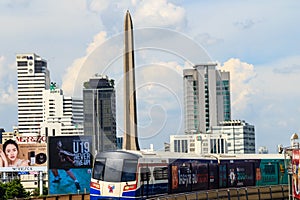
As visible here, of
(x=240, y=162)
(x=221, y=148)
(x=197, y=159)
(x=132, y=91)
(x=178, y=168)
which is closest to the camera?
(x=178, y=168)

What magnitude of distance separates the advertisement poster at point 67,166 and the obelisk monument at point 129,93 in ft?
54.1

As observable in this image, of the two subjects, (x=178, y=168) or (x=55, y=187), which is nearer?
(x=178, y=168)

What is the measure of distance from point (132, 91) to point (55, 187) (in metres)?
23.3

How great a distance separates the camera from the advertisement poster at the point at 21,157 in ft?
376

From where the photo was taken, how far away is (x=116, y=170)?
3450cm

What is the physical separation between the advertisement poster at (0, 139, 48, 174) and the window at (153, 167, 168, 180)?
78172mm

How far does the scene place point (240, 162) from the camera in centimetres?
4841

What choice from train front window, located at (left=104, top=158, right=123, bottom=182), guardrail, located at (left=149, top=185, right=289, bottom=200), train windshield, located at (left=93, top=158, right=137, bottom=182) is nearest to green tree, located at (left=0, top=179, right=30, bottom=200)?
guardrail, located at (left=149, top=185, right=289, bottom=200)

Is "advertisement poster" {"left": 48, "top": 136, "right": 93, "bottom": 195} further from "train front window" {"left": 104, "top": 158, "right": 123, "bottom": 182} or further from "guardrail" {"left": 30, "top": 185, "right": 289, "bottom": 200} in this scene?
"train front window" {"left": 104, "top": 158, "right": 123, "bottom": 182}

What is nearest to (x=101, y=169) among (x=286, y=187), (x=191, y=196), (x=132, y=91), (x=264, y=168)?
(x=191, y=196)

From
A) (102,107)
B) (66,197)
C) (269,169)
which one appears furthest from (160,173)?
(102,107)

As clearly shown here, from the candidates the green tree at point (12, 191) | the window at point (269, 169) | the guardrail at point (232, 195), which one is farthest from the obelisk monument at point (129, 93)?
the guardrail at point (232, 195)

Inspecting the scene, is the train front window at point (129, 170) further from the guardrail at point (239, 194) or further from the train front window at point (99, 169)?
the guardrail at point (239, 194)

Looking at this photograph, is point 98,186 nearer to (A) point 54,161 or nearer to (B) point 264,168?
(B) point 264,168
